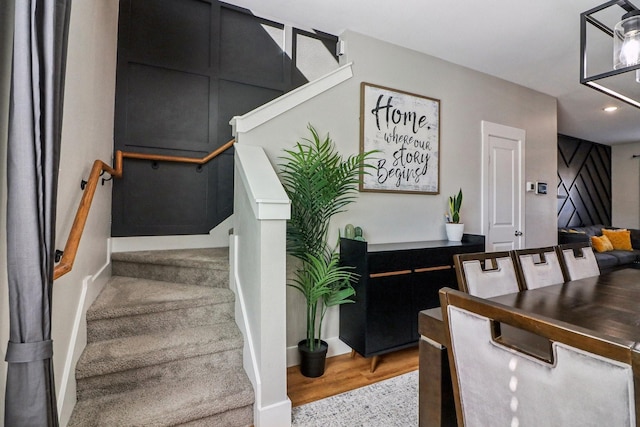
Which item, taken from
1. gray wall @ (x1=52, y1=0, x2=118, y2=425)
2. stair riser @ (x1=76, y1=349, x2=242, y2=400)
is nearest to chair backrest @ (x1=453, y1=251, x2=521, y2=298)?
stair riser @ (x1=76, y1=349, x2=242, y2=400)

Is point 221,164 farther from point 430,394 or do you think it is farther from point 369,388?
point 430,394

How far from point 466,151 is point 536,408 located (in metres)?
3.13

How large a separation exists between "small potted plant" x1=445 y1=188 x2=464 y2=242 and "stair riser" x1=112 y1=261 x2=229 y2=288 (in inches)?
84.5

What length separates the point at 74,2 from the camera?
154 cm

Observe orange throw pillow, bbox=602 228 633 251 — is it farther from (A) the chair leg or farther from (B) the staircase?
(B) the staircase

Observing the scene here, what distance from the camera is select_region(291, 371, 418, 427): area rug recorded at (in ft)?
5.79

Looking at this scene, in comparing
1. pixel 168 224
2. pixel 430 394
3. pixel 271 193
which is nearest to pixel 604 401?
pixel 430 394

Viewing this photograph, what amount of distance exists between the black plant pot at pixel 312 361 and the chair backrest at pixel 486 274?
46.0 inches

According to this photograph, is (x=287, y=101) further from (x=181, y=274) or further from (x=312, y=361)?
(x=312, y=361)

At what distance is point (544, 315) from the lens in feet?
4.19

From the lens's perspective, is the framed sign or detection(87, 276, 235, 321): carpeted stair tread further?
the framed sign

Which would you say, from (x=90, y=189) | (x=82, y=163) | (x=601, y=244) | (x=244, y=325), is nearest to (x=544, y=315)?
(x=244, y=325)

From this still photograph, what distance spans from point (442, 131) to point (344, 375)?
8.25ft

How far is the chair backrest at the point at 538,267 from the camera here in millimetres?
1820
